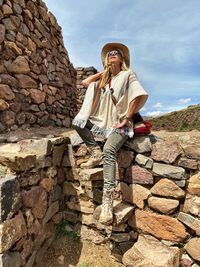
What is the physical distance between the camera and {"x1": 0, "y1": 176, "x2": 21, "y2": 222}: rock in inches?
91.6

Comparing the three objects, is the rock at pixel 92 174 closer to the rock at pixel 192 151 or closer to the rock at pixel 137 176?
the rock at pixel 137 176

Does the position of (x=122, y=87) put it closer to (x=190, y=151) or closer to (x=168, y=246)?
(x=190, y=151)

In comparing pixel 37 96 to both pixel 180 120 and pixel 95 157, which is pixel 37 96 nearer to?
pixel 95 157

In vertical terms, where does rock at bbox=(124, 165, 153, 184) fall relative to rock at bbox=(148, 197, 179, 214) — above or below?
above

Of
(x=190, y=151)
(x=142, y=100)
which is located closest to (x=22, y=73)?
(x=142, y=100)

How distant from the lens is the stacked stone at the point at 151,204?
2.86 m

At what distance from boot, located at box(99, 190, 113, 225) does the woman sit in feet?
0.33

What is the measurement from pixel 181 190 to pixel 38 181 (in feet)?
5.39

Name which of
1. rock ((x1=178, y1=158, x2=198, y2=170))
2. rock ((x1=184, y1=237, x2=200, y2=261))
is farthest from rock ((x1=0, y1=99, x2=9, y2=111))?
rock ((x1=184, y1=237, x2=200, y2=261))

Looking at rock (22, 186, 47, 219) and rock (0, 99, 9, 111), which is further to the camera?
rock (0, 99, 9, 111)

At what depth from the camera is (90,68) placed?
776cm

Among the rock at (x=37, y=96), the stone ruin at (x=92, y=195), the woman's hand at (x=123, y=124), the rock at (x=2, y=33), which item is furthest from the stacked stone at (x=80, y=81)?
the woman's hand at (x=123, y=124)

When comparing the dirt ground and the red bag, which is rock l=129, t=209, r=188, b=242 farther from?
the red bag

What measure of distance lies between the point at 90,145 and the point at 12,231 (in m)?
1.38
